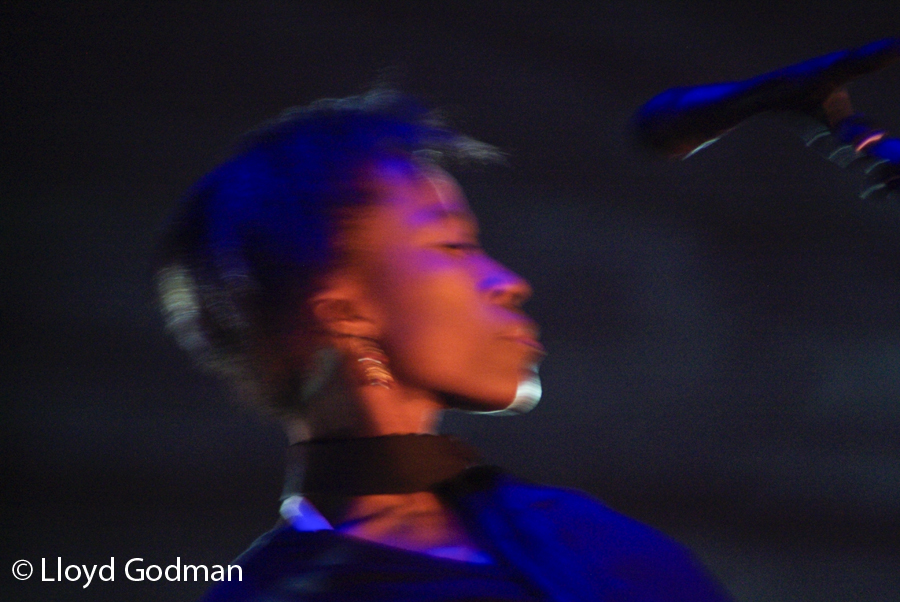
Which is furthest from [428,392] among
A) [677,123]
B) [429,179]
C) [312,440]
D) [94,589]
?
[94,589]

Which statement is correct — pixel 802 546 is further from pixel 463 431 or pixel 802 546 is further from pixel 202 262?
pixel 202 262

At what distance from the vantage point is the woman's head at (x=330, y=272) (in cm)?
93

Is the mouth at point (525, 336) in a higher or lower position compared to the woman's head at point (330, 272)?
lower

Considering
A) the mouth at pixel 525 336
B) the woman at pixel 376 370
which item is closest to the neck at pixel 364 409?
the woman at pixel 376 370

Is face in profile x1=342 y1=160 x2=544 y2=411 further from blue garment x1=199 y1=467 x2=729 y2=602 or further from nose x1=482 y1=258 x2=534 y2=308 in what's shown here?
blue garment x1=199 y1=467 x2=729 y2=602

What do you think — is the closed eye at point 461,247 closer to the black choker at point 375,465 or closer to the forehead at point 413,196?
the forehead at point 413,196

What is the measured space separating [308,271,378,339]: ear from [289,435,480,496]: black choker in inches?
4.6

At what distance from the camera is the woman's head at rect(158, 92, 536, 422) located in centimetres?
93

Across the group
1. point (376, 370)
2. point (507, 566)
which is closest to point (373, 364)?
point (376, 370)

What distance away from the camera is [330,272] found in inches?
37.4

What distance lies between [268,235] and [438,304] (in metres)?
0.20

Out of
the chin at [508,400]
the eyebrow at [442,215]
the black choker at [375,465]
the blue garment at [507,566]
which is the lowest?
the blue garment at [507,566]

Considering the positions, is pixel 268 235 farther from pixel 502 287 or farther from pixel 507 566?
pixel 507 566

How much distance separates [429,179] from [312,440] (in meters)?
0.33
